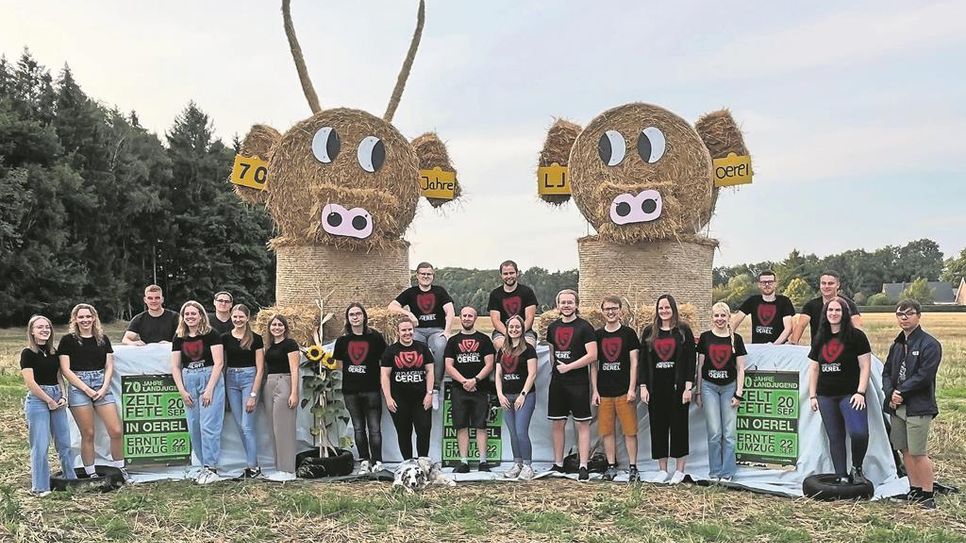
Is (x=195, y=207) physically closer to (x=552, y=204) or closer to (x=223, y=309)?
(x=552, y=204)

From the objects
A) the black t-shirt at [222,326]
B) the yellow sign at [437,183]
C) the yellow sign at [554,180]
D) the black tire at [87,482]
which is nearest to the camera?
the black tire at [87,482]

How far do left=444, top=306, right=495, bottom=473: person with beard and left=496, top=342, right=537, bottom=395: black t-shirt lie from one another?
11 cm

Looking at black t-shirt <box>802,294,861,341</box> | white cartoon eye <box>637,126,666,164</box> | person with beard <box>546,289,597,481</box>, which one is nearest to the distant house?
white cartoon eye <box>637,126,666,164</box>

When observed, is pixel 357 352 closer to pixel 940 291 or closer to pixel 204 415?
pixel 204 415

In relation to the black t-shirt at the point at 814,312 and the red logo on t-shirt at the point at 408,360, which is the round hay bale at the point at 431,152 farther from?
the black t-shirt at the point at 814,312

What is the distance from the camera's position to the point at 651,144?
26.2 feet

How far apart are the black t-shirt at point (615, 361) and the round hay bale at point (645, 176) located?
282 centimetres

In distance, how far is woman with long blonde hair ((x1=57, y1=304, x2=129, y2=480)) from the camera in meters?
4.83

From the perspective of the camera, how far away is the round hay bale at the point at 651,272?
25.5 feet

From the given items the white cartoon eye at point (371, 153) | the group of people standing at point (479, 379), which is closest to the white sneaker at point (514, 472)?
the group of people standing at point (479, 379)

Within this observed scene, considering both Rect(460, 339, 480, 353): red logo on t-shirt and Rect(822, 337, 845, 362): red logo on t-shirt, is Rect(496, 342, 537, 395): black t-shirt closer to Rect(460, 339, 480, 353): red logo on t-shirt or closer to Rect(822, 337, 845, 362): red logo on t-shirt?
Rect(460, 339, 480, 353): red logo on t-shirt

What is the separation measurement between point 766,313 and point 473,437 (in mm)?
2300

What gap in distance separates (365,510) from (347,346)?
1291 millimetres

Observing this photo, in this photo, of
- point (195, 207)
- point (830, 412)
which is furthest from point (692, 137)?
point (195, 207)
